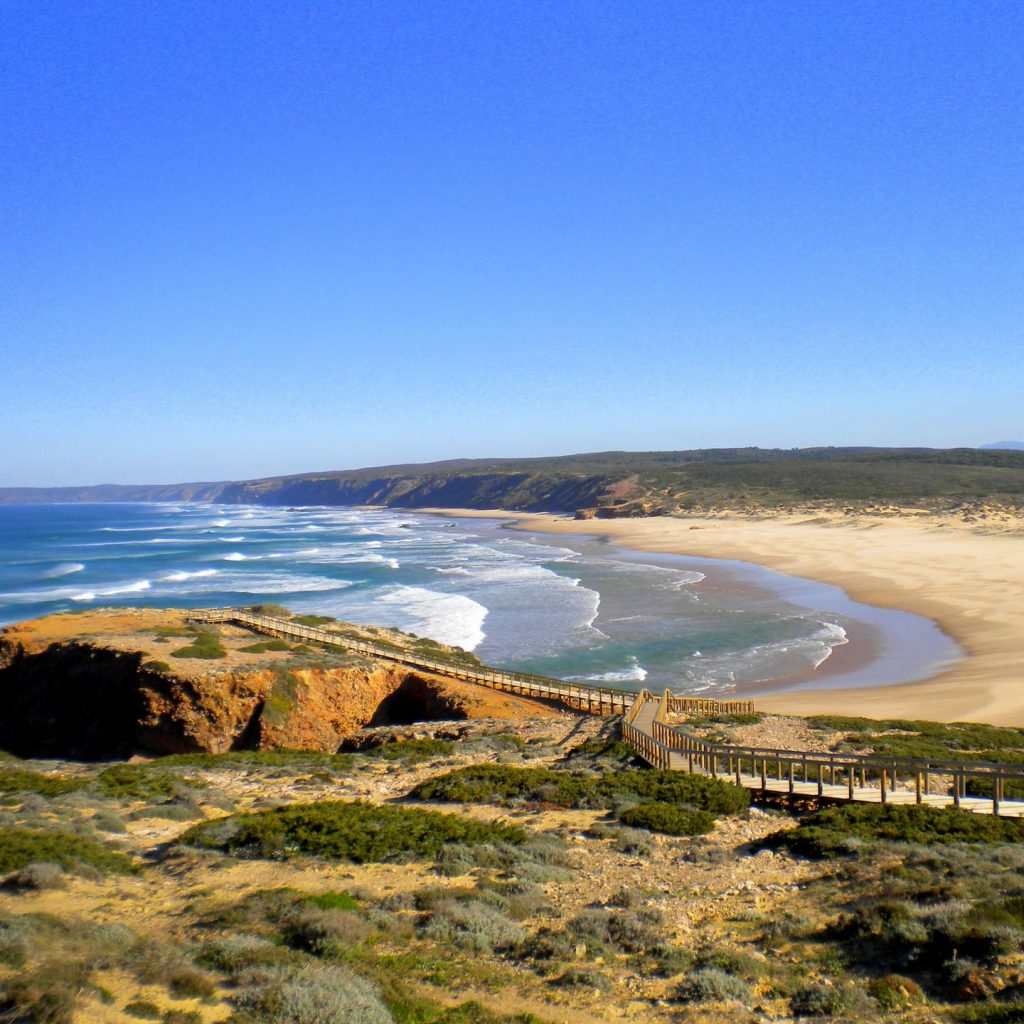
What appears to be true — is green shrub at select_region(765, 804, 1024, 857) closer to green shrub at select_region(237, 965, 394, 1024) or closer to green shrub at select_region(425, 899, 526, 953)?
green shrub at select_region(425, 899, 526, 953)

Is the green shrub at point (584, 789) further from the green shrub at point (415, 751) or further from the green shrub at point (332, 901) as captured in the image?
the green shrub at point (332, 901)

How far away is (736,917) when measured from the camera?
8.15 meters

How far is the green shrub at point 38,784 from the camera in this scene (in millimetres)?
12898

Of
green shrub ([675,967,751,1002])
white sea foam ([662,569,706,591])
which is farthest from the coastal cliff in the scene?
white sea foam ([662,569,706,591])

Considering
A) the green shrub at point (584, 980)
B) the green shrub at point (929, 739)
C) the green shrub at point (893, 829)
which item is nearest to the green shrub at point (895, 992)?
the green shrub at point (584, 980)

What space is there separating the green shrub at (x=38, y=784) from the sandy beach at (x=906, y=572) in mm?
18946

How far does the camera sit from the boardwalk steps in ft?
38.4

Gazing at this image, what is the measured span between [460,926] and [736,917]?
273cm

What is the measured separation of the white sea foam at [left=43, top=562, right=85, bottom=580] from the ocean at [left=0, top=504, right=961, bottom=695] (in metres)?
0.28

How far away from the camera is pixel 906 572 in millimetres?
50000

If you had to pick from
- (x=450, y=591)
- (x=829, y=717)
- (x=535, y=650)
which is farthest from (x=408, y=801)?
(x=450, y=591)

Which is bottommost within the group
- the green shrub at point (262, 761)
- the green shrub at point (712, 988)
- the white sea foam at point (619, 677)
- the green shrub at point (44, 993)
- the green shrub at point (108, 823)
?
the white sea foam at point (619, 677)

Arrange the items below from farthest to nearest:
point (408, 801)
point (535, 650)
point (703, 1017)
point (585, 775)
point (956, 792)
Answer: point (535, 650)
point (585, 775)
point (408, 801)
point (956, 792)
point (703, 1017)

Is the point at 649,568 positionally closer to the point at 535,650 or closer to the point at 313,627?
the point at 535,650
